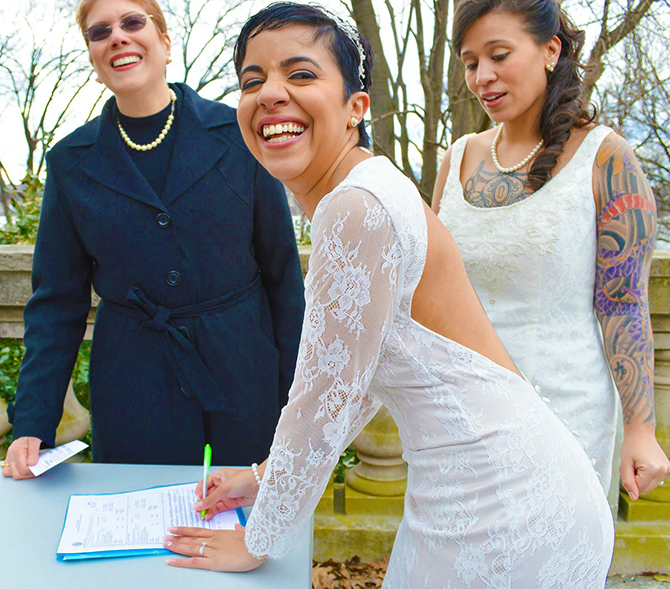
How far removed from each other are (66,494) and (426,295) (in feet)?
3.27

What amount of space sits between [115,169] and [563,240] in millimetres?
1220

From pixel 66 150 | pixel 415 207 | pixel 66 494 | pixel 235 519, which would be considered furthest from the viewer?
pixel 66 150

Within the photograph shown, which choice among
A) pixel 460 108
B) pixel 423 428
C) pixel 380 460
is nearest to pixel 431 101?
pixel 460 108

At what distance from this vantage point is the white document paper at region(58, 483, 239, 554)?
130cm

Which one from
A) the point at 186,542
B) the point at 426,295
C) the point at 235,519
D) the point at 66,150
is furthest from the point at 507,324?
the point at 66,150

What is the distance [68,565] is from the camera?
1.24 meters

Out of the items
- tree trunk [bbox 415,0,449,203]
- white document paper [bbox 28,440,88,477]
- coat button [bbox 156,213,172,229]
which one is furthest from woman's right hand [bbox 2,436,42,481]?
tree trunk [bbox 415,0,449,203]

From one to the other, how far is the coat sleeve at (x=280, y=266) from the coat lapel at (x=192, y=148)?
0.14 metres

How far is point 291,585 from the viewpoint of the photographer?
1200 mm

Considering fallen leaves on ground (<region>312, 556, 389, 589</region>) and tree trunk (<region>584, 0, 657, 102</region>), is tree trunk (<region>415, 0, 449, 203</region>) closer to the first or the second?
tree trunk (<region>584, 0, 657, 102</region>)

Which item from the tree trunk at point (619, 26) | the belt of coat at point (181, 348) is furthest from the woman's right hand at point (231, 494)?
the tree trunk at point (619, 26)

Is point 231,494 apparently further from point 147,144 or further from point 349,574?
point 349,574

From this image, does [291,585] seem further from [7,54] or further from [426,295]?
[7,54]

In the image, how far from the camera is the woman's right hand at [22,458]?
1595 millimetres
